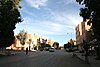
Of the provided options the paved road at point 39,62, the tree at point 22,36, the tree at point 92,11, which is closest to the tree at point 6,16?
the paved road at point 39,62

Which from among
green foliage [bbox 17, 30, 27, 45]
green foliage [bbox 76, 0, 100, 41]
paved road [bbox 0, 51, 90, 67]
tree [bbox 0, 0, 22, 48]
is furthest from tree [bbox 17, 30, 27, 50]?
green foliage [bbox 76, 0, 100, 41]

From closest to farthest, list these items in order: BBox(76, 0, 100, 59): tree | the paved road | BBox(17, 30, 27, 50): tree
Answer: BBox(76, 0, 100, 59): tree, the paved road, BBox(17, 30, 27, 50): tree

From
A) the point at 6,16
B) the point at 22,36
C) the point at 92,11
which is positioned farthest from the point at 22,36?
the point at 92,11

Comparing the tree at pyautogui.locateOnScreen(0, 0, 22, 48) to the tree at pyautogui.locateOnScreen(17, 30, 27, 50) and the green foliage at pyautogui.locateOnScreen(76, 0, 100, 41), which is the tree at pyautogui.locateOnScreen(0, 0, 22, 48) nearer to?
the green foliage at pyautogui.locateOnScreen(76, 0, 100, 41)

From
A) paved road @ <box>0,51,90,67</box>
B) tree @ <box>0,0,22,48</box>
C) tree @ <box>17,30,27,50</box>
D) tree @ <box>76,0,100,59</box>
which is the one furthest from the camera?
tree @ <box>17,30,27,50</box>

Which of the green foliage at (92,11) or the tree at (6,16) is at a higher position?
the tree at (6,16)

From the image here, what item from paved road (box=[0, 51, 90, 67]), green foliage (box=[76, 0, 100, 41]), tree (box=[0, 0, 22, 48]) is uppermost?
tree (box=[0, 0, 22, 48])

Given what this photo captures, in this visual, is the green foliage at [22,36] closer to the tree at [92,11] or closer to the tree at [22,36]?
the tree at [22,36]

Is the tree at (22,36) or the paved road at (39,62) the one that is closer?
the paved road at (39,62)

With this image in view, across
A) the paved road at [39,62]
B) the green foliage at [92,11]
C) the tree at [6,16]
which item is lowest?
the paved road at [39,62]

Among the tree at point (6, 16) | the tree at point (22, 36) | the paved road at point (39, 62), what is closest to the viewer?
the paved road at point (39, 62)

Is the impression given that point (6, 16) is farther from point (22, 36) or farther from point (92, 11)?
point (22, 36)

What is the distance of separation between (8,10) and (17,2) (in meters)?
8.25

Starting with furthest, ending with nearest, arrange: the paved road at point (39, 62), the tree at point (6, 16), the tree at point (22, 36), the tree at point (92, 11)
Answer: the tree at point (22, 36) < the tree at point (6, 16) < the paved road at point (39, 62) < the tree at point (92, 11)
